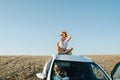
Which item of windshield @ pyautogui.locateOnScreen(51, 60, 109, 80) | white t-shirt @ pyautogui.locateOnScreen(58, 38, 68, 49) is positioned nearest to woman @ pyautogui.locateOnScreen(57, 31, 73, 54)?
white t-shirt @ pyautogui.locateOnScreen(58, 38, 68, 49)

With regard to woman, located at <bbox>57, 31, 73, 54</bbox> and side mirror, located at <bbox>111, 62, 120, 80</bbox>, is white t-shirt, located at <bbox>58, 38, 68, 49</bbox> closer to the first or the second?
woman, located at <bbox>57, 31, 73, 54</bbox>

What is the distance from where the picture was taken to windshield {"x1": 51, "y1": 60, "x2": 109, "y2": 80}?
9672 mm

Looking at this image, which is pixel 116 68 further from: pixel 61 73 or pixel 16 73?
pixel 16 73

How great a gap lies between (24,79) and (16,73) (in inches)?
63.8

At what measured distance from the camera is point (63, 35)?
502 inches

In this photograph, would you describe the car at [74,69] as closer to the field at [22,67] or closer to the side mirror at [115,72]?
the side mirror at [115,72]

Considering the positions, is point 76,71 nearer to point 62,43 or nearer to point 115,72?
A: point 115,72

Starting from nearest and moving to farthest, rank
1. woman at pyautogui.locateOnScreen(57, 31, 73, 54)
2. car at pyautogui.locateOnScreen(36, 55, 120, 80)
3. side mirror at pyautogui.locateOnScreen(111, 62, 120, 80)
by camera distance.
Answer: side mirror at pyautogui.locateOnScreen(111, 62, 120, 80) < car at pyautogui.locateOnScreen(36, 55, 120, 80) < woman at pyautogui.locateOnScreen(57, 31, 73, 54)

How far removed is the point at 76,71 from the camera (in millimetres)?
10102

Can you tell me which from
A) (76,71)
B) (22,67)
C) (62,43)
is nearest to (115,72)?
(76,71)

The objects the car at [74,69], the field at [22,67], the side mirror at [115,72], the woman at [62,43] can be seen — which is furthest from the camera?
the field at [22,67]

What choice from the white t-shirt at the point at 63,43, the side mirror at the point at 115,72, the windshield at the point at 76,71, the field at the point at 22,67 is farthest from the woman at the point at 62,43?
the field at the point at 22,67

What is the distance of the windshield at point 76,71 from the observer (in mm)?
9672

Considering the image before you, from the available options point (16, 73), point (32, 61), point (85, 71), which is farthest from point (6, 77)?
point (85, 71)
